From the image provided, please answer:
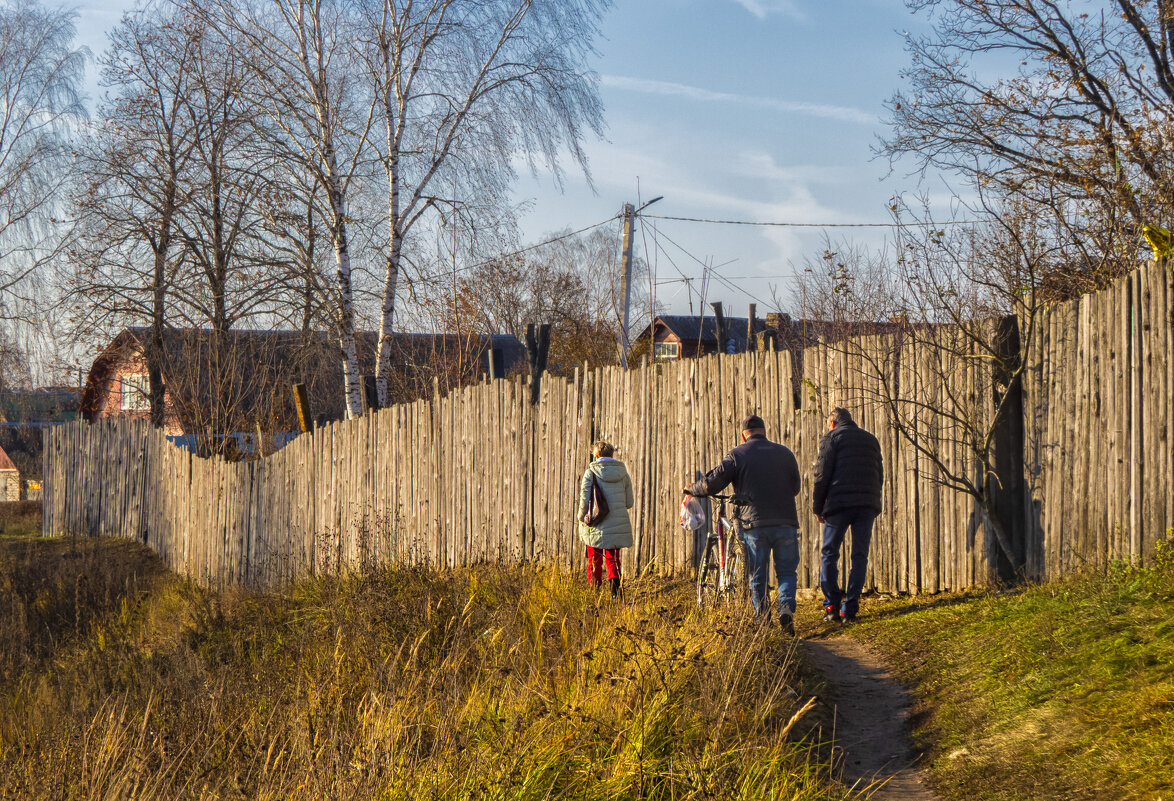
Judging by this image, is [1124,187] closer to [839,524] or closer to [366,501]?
[839,524]

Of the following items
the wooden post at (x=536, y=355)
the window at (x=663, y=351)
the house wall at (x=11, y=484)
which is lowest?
the house wall at (x=11, y=484)

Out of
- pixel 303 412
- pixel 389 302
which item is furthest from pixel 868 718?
pixel 389 302

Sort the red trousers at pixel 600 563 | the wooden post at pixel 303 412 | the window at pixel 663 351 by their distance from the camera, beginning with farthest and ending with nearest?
the wooden post at pixel 303 412 → the window at pixel 663 351 → the red trousers at pixel 600 563

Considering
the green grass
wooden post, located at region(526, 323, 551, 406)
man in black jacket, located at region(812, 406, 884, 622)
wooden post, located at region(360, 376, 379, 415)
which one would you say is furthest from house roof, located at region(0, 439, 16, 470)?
the green grass

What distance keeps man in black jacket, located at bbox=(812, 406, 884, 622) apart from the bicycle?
636 mm

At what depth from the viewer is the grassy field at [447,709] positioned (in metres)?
3.90

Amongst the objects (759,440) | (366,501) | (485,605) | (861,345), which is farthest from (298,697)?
(366,501)

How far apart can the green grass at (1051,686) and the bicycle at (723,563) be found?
3.58 feet

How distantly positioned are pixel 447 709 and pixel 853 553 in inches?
153

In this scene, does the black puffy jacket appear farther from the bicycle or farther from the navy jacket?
the bicycle

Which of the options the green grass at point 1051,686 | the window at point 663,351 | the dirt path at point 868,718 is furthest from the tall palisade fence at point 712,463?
the window at point 663,351

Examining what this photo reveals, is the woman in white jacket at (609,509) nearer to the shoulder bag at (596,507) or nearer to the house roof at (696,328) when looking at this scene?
the shoulder bag at (596,507)

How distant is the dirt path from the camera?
15.4 ft

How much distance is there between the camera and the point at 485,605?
7816mm
